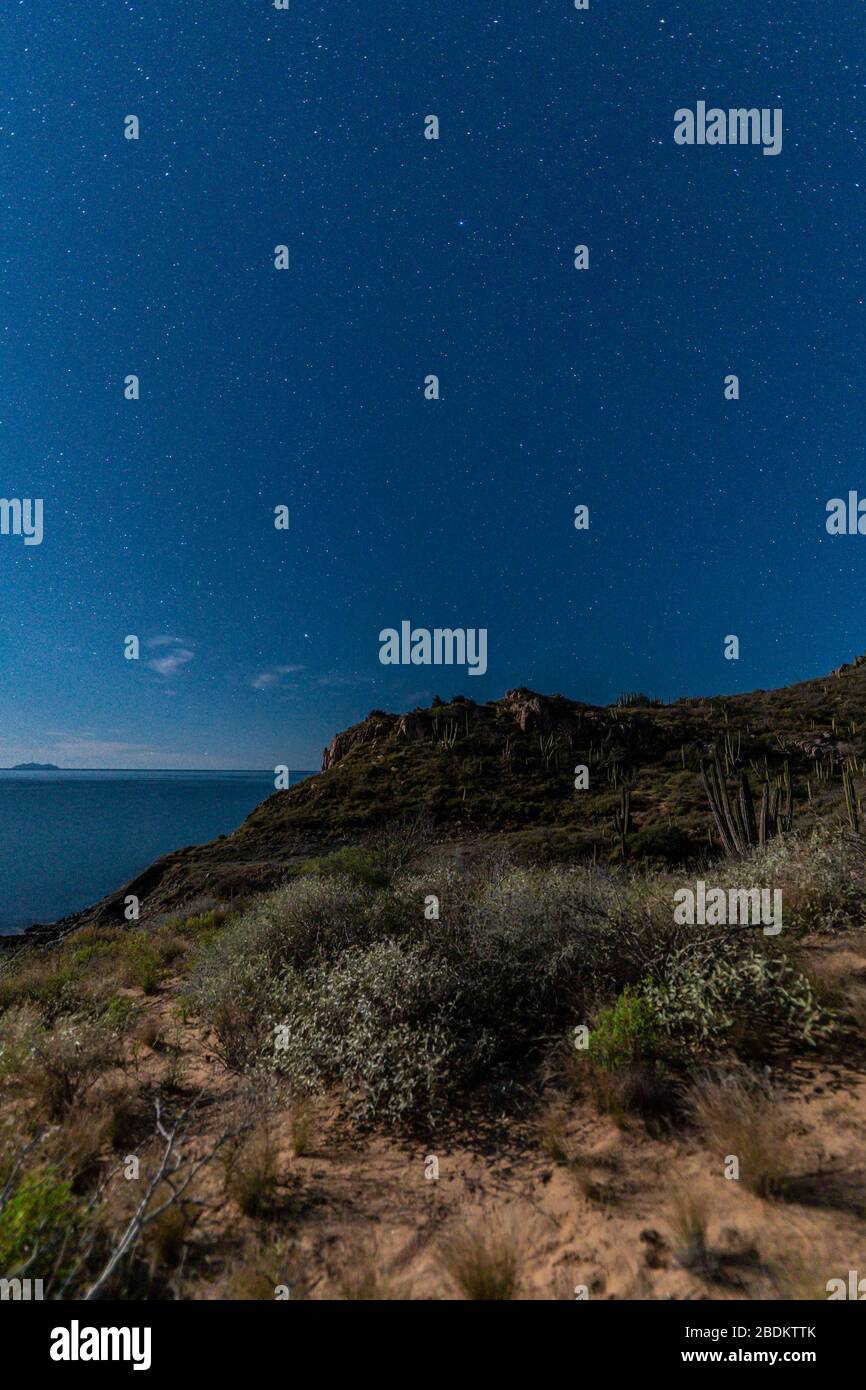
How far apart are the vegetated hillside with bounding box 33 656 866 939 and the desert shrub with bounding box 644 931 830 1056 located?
1283cm

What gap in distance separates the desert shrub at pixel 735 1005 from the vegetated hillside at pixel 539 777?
12832mm

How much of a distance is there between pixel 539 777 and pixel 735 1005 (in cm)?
2845

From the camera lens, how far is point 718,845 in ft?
59.8

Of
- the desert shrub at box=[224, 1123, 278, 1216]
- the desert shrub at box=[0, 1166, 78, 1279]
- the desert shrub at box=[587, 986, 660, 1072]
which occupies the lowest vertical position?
the desert shrub at box=[224, 1123, 278, 1216]

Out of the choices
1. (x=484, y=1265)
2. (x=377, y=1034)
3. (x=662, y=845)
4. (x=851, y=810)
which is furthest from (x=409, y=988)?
(x=662, y=845)

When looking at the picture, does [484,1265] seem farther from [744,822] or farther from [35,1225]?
[744,822]

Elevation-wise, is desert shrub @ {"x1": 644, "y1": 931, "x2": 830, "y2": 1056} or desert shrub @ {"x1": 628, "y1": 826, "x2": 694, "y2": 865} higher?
desert shrub @ {"x1": 644, "y1": 931, "x2": 830, "y2": 1056}

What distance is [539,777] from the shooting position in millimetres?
32562

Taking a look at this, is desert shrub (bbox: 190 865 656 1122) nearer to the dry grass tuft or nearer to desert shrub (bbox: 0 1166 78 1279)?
the dry grass tuft

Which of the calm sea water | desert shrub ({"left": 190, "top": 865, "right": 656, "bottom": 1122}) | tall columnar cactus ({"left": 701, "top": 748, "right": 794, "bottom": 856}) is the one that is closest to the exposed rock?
the calm sea water

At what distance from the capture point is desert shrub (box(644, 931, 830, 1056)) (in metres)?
4.18

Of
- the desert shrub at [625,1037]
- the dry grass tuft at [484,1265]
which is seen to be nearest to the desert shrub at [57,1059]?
the dry grass tuft at [484,1265]
